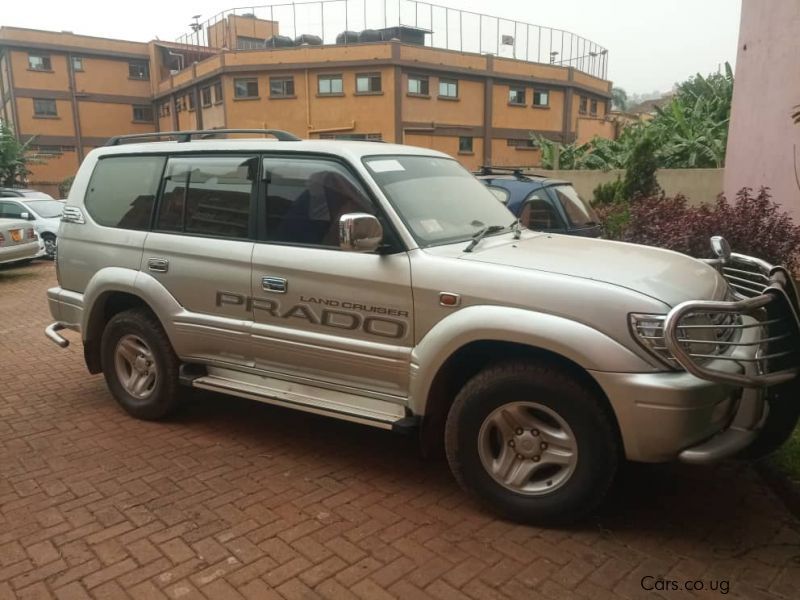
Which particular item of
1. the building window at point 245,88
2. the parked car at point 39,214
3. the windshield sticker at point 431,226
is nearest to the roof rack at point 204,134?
the windshield sticker at point 431,226

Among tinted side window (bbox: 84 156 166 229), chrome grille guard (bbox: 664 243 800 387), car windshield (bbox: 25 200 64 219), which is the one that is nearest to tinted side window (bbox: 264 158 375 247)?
tinted side window (bbox: 84 156 166 229)

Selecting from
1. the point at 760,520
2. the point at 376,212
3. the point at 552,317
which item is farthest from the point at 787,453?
the point at 376,212

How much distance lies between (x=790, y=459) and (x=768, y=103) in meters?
6.11

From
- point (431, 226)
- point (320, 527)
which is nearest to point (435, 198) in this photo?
point (431, 226)

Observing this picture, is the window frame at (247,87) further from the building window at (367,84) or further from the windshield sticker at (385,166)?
the windshield sticker at (385,166)

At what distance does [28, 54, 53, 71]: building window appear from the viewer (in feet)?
140

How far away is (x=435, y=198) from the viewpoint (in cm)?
416

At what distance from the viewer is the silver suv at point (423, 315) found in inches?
119

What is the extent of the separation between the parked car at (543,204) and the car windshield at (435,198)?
2754 millimetres

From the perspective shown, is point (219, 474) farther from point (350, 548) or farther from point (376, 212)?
point (376, 212)

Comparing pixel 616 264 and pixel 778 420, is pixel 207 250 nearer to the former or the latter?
pixel 616 264

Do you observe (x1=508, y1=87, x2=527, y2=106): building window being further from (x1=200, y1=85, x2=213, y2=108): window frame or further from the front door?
the front door

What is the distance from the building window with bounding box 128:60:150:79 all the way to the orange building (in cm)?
7

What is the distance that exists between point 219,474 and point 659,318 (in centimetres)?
267
